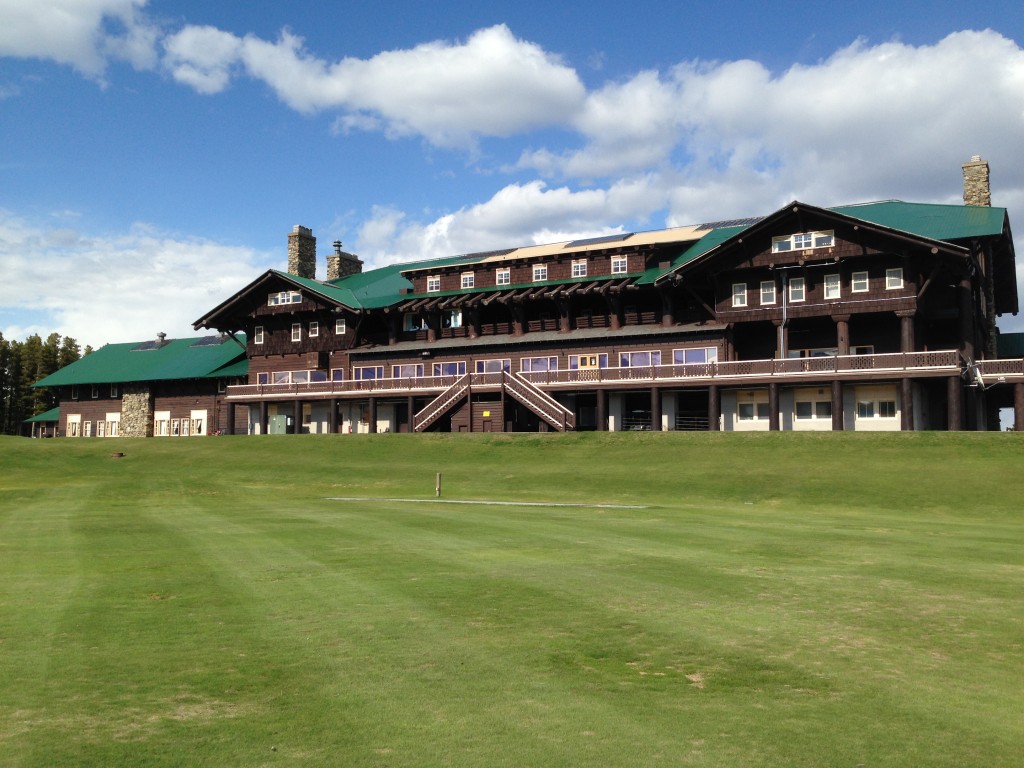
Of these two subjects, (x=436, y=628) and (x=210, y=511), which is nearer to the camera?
(x=436, y=628)

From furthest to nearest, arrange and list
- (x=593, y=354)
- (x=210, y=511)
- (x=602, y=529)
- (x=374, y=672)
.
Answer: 1. (x=593, y=354)
2. (x=210, y=511)
3. (x=602, y=529)
4. (x=374, y=672)

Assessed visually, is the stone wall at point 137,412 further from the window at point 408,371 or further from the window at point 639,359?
the window at point 639,359

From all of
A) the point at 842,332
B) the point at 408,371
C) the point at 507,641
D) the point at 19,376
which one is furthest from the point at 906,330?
the point at 19,376

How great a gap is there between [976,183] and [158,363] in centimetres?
6452

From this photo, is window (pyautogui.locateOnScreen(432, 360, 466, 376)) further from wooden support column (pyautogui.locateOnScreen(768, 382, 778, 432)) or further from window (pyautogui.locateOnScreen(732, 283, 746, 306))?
wooden support column (pyautogui.locateOnScreen(768, 382, 778, 432))

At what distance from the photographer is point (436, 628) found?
1023 centimetres

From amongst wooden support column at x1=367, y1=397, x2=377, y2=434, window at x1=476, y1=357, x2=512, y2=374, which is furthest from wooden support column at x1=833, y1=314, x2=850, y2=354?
wooden support column at x1=367, y1=397, x2=377, y2=434

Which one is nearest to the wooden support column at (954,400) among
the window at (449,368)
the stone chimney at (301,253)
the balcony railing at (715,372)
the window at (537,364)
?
the balcony railing at (715,372)

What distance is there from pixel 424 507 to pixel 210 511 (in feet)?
20.4

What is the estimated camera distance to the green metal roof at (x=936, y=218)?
160ft

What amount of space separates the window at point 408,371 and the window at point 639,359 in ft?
48.9

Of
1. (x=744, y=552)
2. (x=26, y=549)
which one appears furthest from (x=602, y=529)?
(x=26, y=549)

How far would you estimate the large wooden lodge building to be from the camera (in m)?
49.4

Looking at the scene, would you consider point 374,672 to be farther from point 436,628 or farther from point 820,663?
point 820,663
